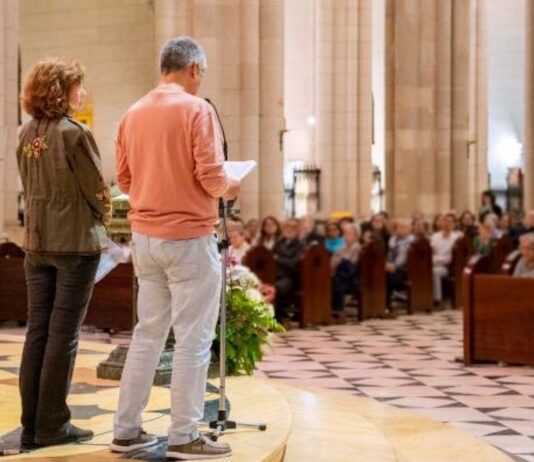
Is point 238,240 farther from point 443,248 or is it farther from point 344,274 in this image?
point 443,248

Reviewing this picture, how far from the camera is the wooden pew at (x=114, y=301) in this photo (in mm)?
13773

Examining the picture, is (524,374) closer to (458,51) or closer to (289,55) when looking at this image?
(458,51)

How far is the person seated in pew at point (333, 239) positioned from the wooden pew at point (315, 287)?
1.89 meters

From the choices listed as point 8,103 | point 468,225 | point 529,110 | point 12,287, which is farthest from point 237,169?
point 529,110

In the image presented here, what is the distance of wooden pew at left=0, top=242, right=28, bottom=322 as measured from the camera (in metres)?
14.3

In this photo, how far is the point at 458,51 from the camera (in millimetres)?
22250

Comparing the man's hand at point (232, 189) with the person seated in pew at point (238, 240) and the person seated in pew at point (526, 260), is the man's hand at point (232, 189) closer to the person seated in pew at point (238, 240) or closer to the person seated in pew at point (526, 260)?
the person seated in pew at point (526, 260)

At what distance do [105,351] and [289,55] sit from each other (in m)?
25.2

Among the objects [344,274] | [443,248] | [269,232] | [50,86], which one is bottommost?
[344,274]

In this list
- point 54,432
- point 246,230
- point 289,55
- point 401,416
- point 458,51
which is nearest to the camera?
point 54,432

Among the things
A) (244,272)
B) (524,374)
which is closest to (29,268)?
(244,272)

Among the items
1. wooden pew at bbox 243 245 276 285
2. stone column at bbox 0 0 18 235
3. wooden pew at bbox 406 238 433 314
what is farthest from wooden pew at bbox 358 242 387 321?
stone column at bbox 0 0 18 235

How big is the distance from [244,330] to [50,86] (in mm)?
3472

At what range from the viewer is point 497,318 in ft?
39.0
